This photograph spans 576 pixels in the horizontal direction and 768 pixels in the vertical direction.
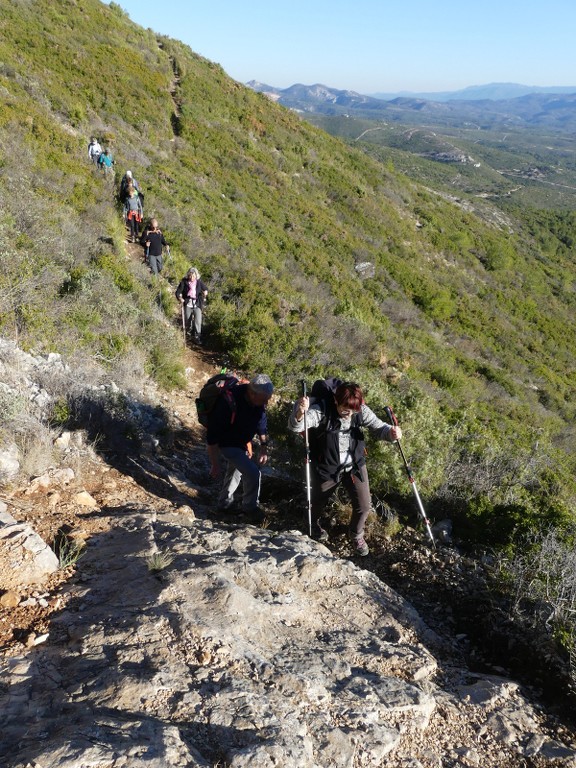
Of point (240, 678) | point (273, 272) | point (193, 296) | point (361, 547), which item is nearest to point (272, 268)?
point (273, 272)

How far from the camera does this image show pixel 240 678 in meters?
2.42

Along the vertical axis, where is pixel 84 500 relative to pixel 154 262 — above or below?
below

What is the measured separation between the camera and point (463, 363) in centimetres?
1898

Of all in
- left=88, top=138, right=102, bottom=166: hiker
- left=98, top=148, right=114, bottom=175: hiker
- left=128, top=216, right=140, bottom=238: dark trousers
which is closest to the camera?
left=128, top=216, right=140, bottom=238: dark trousers

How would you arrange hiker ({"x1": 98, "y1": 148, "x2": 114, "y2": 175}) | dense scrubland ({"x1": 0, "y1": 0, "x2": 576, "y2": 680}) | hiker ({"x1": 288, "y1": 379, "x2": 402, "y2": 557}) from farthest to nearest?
1. hiker ({"x1": 98, "y1": 148, "x2": 114, "y2": 175})
2. dense scrubland ({"x1": 0, "y1": 0, "x2": 576, "y2": 680})
3. hiker ({"x1": 288, "y1": 379, "x2": 402, "y2": 557})

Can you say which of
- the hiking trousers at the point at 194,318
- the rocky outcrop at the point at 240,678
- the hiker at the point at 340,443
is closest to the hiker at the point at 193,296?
the hiking trousers at the point at 194,318

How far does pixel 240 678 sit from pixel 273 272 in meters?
14.0

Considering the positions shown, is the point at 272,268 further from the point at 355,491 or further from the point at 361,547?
the point at 361,547

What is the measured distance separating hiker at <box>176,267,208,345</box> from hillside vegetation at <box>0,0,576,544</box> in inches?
15.3

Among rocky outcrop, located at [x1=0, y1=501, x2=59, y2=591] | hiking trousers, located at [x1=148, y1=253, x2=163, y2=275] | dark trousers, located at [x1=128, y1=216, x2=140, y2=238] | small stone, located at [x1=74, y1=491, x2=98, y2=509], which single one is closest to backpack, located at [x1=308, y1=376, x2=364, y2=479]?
small stone, located at [x1=74, y1=491, x2=98, y2=509]

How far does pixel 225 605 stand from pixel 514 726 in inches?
64.7

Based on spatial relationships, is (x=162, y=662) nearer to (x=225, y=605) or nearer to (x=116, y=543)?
(x=225, y=605)

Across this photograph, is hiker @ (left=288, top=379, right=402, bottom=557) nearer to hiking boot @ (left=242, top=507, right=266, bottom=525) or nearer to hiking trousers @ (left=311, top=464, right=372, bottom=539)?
hiking trousers @ (left=311, top=464, right=372, bottom=539)

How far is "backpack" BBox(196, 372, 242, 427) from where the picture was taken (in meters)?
4.55
